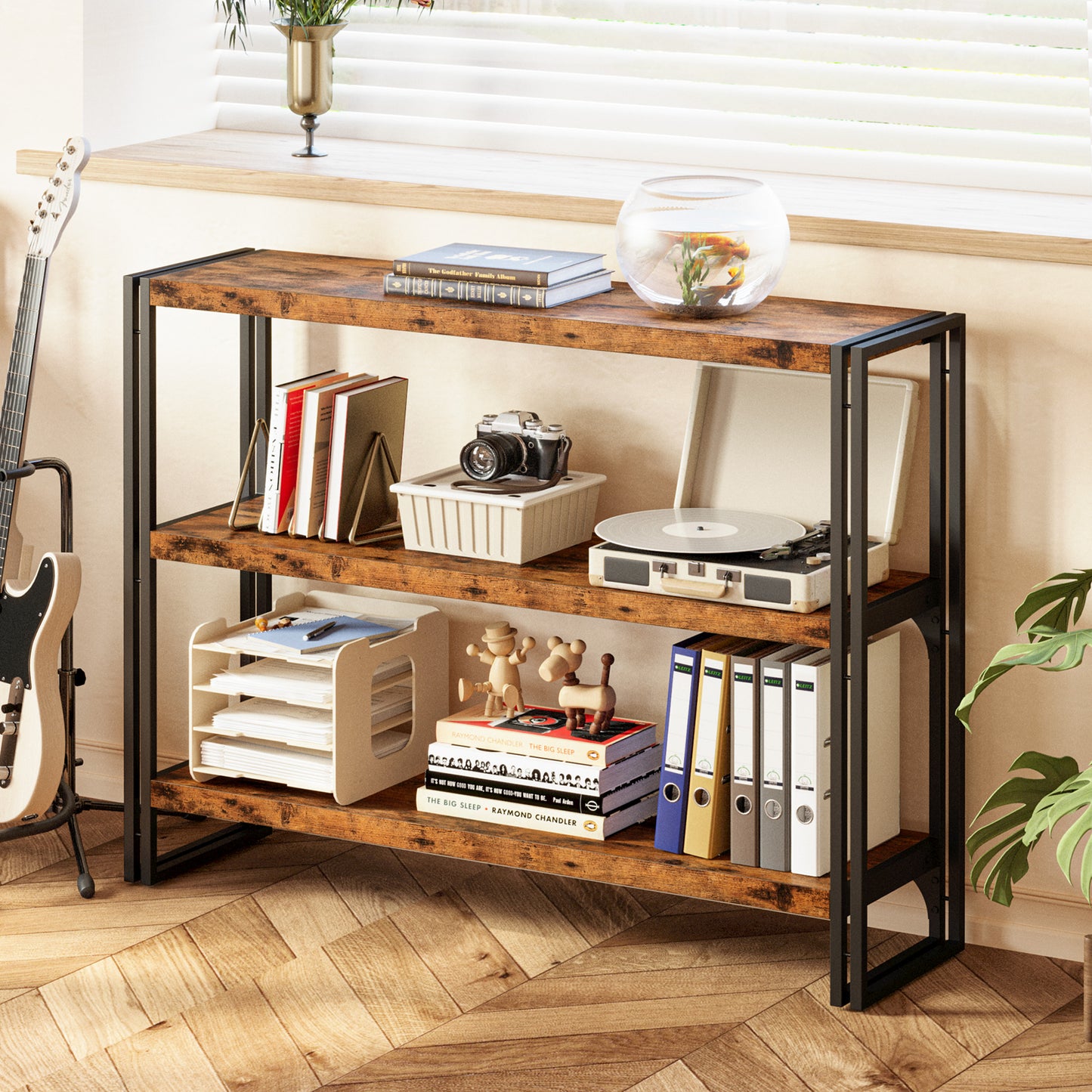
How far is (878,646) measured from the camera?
2.55 m

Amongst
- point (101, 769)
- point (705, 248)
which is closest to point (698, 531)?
point (705, 248)

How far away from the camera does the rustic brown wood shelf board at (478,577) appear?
2.39 m

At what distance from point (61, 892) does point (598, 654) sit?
947 mm

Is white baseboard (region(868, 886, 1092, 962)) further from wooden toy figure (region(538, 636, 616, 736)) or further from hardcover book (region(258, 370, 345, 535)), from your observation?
hardcover book (region(258, 370, 345, 535))

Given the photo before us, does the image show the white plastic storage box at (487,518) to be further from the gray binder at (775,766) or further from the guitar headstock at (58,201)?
the guitar headstock at (58,201)

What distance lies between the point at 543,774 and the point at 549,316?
0.69 m

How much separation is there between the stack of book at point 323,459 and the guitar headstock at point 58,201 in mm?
454

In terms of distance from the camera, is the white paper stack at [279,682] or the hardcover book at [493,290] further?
the white paper stack at [279,682]

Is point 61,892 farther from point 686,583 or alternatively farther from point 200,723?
point 686,583

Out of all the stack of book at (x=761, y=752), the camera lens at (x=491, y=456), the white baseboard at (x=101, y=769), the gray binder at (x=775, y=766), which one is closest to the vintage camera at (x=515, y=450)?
the camera lens at (x=491, y=456)

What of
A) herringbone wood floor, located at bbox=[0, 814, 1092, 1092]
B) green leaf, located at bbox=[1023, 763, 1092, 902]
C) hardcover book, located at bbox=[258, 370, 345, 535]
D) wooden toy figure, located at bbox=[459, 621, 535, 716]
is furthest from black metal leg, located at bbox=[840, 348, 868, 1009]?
hardcover book, located at bbox=[258, 370, 345, 535]

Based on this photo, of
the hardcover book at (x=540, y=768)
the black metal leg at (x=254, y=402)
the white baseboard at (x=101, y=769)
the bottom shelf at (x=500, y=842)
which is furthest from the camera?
the white baseboard at (x=101, y=769)

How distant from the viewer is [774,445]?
2.66m

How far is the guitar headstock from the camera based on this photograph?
280cm
